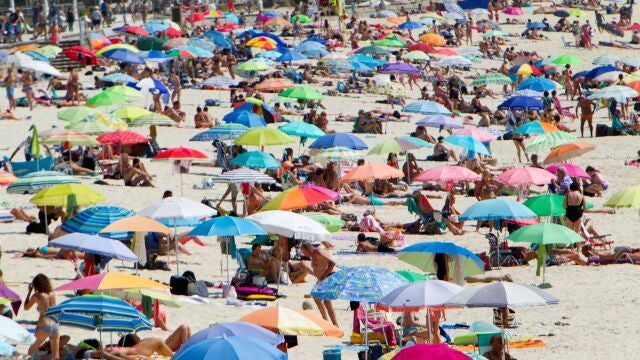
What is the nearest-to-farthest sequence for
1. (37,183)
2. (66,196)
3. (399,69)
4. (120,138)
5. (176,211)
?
(176,211), (66,196), (37,183), (120,138), (399,69)

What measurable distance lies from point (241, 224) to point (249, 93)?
17.7 m

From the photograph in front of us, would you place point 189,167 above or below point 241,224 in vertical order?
below

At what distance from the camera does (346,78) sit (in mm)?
38938

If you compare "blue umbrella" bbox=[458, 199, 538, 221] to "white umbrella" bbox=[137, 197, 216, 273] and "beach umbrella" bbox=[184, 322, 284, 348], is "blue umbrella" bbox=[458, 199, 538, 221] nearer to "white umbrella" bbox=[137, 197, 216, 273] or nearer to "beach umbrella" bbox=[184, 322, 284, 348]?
"white umbrella" bbox=[137, 197, 216, 273]

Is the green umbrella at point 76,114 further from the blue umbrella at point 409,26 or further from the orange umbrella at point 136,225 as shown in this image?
the blue umbrella at point 409,26

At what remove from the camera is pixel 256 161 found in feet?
70.0

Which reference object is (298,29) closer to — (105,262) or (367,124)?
(367,124)

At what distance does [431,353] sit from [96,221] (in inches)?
293

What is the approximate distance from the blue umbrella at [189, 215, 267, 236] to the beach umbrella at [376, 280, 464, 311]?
3046 millimetres

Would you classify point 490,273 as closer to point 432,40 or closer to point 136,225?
point 136,225

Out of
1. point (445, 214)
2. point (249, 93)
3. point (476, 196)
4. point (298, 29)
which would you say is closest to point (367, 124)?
point (249, 93)

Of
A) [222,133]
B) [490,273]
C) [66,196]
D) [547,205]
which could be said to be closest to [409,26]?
[222,133]

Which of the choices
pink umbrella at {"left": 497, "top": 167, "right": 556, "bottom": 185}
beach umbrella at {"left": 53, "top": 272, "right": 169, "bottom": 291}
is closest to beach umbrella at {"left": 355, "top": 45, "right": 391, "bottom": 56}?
pink umbrella at {"left": 497, "top": 167, "right": 556, "bottom": 185}

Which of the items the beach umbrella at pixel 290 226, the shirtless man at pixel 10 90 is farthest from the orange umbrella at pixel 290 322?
the shirtless man at pixel 10 90
